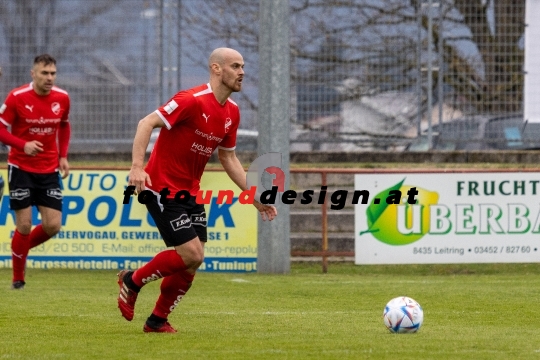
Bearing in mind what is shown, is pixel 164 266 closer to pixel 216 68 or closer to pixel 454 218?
pixel 216 68

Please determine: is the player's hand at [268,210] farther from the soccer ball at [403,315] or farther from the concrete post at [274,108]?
the concrete post at [274,108]

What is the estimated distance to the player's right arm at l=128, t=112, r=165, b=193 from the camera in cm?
768

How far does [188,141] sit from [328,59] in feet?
34.8

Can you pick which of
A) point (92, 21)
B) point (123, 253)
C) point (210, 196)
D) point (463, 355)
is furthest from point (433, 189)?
point (463, 355)

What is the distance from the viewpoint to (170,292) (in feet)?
27.5

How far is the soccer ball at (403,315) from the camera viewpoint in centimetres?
818

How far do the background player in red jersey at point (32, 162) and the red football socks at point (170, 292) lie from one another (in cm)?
434

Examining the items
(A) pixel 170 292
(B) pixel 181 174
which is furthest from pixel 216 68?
(A) pixel 170 292

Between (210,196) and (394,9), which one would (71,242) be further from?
(394,9)

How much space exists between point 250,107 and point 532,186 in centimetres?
533

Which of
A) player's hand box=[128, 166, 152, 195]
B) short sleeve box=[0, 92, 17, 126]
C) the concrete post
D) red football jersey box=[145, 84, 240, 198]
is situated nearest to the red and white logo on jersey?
short sleeve box=[0, 92, 17, 126]

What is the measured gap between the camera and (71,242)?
15.3 meters

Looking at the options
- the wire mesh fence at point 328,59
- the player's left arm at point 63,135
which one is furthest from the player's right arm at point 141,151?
the wire mesh fence at point 328,59

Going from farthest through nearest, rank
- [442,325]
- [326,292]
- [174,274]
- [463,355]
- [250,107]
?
[250,107] < [326,292] < [442,325] < [174,274] < [463,355]
